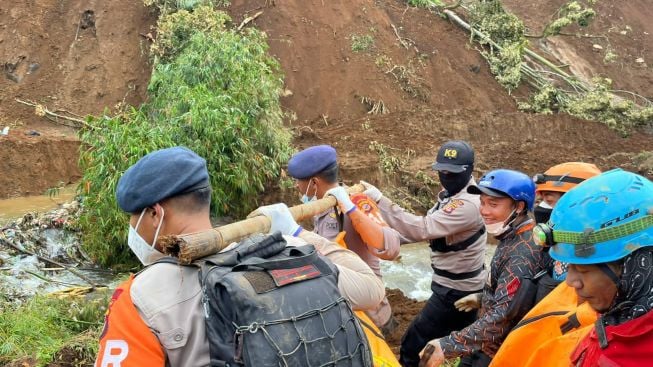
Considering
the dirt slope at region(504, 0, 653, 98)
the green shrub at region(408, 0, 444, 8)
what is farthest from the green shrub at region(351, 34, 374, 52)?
the dirt slope at region(504, 0, 653, 98)

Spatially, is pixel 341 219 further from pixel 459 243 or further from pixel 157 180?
pixel 157 180

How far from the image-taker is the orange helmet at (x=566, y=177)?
10.2 feet

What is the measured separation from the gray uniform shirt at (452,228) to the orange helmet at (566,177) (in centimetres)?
60

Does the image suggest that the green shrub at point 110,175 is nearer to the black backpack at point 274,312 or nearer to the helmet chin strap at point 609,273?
the black backpack at point 274,312

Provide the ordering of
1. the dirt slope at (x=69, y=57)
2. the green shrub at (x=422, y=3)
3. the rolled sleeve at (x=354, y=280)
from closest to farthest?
the rolled sleeve at (x=354, y=280) → the dirt slope at (x=69, y=57) → the green shrub at (x=422, y=3)

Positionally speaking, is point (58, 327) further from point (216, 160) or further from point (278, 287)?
point (278, 287)

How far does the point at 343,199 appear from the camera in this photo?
333 centimetres

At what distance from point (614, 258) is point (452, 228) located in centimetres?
203

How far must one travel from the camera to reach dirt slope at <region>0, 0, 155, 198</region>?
15289mm

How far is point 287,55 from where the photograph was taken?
15344 millimetres

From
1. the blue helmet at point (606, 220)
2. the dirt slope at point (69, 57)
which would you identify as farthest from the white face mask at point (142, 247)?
the dirt slope at point (69, 57)

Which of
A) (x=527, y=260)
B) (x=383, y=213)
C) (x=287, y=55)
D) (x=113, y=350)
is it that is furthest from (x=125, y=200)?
(x=287, y=55)

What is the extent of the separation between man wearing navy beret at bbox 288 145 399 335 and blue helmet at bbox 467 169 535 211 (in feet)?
1.82

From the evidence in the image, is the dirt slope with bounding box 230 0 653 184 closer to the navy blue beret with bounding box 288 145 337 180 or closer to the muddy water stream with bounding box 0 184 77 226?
the muddy water stream with bounding box 0 184 77 226
